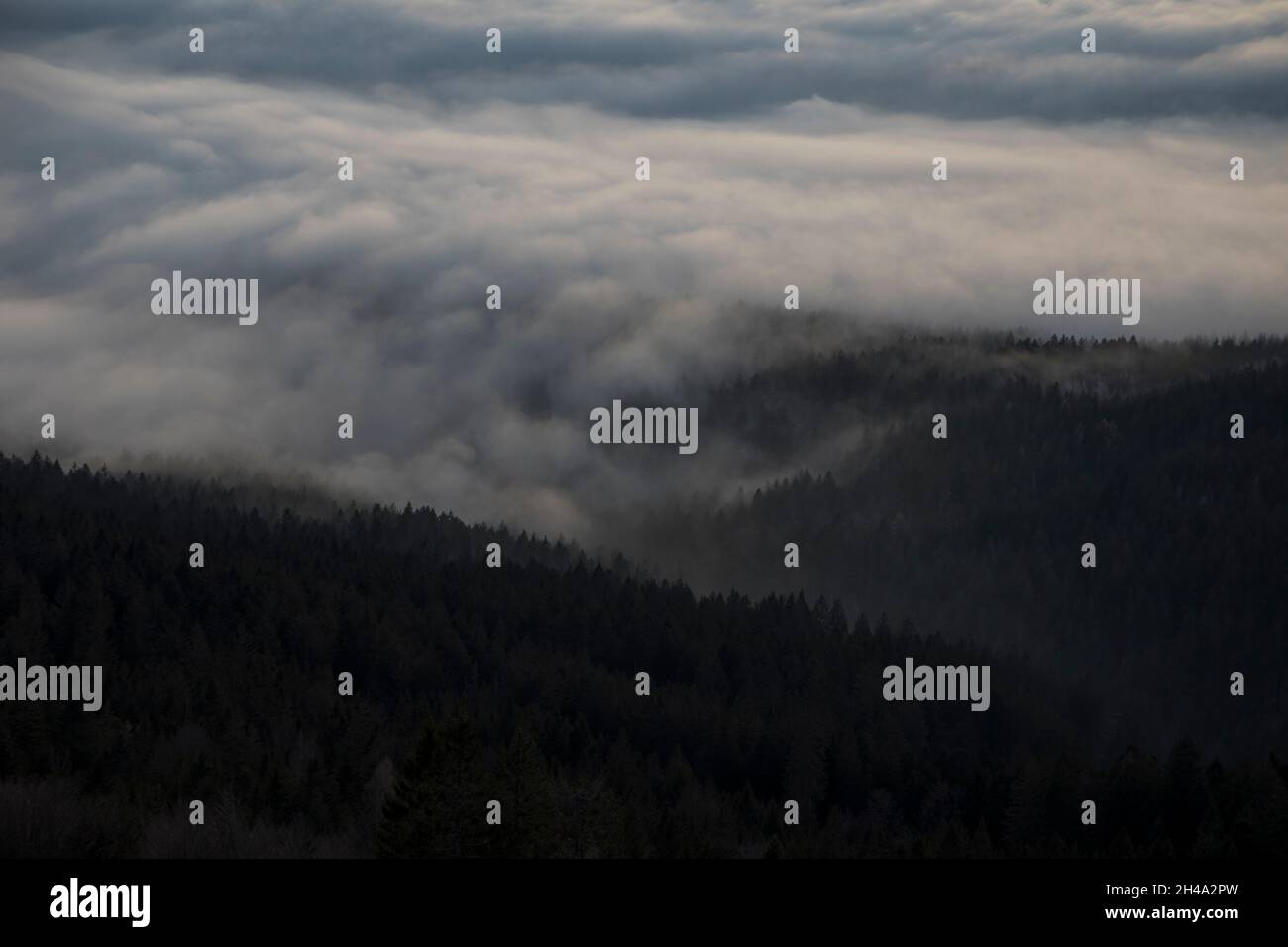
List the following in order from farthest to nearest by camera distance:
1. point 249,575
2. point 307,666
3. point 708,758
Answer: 1. point 249,575
2. point 307,666
3. point 708,758

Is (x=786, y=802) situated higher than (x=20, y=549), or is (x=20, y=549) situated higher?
(x=20, y=549)

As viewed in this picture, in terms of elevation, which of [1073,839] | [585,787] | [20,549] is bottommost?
[1073,839]

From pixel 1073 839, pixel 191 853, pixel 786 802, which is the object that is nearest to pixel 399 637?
pixel 786 802

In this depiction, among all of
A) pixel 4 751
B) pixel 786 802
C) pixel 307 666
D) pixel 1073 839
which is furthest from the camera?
pixel 307 666

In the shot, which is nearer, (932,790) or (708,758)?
(932,790)
